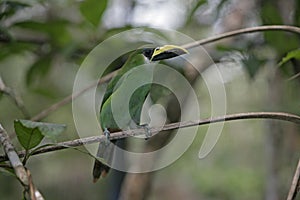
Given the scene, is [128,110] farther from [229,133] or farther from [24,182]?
[229,133]

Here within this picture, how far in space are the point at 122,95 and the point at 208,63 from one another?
1.55 feet

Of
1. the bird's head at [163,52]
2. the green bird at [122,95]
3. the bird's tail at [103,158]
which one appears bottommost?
the bird's tail at [103,158]

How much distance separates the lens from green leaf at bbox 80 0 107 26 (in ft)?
3.24

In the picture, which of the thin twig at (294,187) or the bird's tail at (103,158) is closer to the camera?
the thin twig at (294,187)

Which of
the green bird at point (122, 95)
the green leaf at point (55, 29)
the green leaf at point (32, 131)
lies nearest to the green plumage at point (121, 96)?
the green bird at point (122, 95)

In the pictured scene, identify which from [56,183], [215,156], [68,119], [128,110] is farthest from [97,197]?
[128,110]

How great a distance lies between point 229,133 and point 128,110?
2.70 m

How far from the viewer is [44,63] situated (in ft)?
3.78

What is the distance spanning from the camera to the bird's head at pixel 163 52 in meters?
0.75

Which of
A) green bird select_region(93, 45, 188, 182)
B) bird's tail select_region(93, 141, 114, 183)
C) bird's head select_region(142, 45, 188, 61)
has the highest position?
bird's head select_region(142, 45, 188, 61)

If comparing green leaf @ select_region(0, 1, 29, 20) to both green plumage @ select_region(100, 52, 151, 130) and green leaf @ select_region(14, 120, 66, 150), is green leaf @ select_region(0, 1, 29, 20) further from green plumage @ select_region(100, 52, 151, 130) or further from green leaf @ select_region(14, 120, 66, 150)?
Answer: green leaf @ select_region(14, 120, 66, 150)

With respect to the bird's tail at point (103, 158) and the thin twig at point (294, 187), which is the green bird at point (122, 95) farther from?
the thin twig at point (294, 187)

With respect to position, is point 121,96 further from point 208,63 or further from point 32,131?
point 208,63

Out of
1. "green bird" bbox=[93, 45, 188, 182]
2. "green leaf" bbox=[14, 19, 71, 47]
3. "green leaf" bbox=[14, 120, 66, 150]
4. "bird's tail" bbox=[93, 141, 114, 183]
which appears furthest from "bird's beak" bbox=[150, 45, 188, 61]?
"green leaf" bbox=[14, 19, 71, 47]
